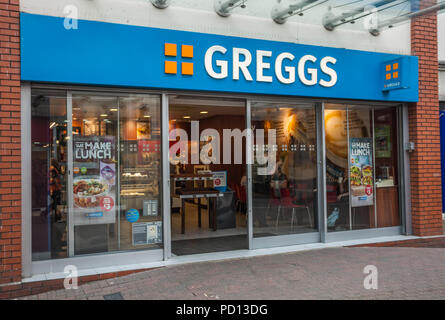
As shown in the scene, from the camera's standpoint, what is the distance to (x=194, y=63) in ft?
22.1

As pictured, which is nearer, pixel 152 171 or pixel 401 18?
pixel 152 171

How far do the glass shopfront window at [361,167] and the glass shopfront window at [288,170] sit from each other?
33 cm

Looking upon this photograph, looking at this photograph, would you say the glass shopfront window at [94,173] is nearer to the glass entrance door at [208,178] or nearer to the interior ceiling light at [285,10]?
the glass entrance door at [208,178]

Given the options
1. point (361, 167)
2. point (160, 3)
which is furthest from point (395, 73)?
point (160, 3)

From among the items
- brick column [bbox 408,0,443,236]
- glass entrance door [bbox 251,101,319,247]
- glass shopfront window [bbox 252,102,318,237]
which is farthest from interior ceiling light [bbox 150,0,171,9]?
brick column [bbox 408,0,443,236]

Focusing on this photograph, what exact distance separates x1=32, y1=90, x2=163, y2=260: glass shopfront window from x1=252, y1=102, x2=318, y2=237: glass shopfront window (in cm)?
211

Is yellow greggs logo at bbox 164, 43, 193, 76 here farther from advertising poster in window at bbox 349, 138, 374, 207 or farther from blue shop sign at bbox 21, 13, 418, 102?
advertising poster in window at bbox 349, 138, 374, 207

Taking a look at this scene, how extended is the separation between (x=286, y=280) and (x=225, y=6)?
4465 mm

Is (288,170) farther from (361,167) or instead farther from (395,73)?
(395,73)

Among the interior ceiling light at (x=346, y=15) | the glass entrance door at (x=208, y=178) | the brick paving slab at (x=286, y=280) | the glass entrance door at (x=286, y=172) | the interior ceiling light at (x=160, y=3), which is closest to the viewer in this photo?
the brick paving slab at (x=286, y=280)

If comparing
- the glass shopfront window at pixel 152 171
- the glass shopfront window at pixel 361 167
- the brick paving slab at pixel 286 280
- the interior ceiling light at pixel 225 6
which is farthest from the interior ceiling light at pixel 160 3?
the brick paving slab at pixel 286 280

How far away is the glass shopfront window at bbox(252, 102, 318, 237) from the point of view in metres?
7.93

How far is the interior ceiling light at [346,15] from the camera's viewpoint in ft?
24.2
